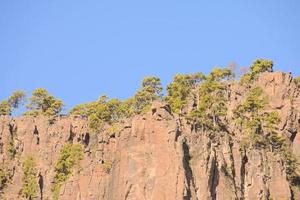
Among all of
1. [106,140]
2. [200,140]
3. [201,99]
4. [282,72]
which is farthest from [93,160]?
[282,72]

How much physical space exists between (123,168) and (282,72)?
33072 millimetres

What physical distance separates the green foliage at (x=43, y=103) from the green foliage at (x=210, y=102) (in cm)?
1815

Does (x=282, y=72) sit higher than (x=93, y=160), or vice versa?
(x=282, y=72)

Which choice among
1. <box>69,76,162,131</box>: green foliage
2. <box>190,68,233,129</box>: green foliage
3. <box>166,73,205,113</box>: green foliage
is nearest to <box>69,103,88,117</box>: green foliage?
<box>69,76,162,131</box>: green foliage

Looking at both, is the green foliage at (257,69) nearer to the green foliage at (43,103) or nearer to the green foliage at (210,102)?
the green foliage at (210,102)

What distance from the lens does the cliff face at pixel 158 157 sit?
94.6 metres

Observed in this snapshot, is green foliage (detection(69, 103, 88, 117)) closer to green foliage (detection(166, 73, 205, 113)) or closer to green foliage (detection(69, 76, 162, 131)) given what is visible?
green foliage (detection(69, 76, 162, 131))

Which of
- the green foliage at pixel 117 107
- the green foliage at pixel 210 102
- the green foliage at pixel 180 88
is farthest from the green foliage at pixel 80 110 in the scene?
the green foliage at pixel 210 102

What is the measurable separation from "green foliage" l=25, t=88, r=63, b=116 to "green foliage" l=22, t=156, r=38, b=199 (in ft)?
43.1

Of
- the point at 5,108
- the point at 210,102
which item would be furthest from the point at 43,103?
the point at 210,102

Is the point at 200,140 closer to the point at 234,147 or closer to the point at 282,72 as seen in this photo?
the point at 234,147

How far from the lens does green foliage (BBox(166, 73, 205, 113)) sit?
118625 mm

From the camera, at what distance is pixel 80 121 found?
378 feet

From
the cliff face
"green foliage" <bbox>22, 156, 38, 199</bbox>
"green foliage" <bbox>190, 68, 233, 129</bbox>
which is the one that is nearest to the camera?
the cliff face
